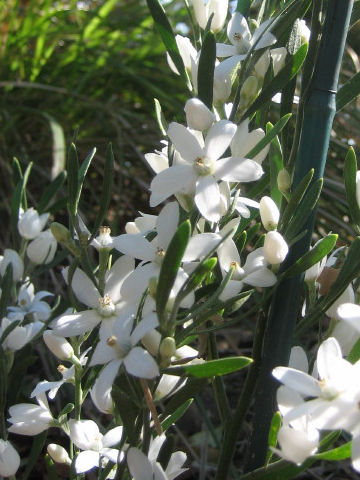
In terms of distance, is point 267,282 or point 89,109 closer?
point 267,282

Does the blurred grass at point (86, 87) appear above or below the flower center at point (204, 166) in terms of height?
below

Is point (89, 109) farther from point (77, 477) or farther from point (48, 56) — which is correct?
point (77, 477)

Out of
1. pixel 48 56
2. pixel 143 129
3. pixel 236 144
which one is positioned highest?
pixel 236 144

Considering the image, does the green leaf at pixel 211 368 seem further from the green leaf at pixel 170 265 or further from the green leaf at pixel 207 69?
the green leaf at pixel 207 69

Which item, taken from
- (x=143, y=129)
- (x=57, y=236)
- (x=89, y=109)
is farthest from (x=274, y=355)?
(x=89, y=109)

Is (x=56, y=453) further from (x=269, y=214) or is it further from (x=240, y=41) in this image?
(x=240, y=41)

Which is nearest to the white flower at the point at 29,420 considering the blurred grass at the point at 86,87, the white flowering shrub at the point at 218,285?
the white flowering shrub at the point at 218,285
